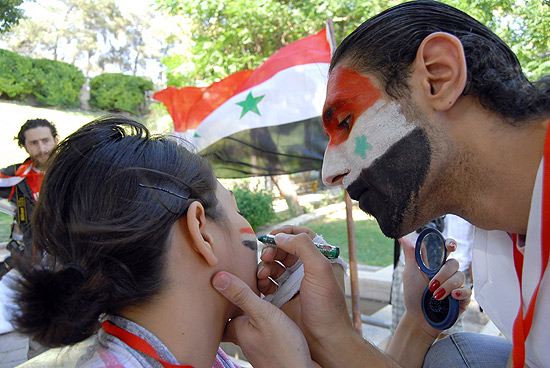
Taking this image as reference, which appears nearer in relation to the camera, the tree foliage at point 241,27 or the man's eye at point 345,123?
the man's eye at point 345,123

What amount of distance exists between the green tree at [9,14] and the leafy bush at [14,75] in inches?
11.8

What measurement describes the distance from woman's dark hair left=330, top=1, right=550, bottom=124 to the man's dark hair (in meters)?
3.39

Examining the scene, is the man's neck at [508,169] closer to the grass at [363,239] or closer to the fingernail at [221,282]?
the fingernail at [221,282]

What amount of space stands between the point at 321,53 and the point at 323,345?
3462 mm

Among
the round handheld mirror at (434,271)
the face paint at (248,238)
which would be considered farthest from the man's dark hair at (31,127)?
the round handheld mirror at (434,271)

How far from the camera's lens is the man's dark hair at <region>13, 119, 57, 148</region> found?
3.74 meters

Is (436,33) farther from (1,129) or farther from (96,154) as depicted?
(1,129)

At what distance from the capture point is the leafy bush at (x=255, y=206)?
8.81 m

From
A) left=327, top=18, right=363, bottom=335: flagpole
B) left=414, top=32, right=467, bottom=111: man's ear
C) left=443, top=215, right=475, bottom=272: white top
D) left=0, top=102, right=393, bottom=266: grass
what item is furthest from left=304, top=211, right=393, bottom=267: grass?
left=414, top=32, right=467, bottom=111: man's ear

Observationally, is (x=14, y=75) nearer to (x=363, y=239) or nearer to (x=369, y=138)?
(x=369, y=138)

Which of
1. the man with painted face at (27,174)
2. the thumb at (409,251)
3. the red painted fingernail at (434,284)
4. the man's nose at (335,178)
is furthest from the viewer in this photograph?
the man with painted face at (27,174)

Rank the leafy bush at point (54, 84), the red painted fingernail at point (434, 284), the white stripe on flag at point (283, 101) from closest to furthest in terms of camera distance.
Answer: the red painted fingernail at point (434, 284) → the leafy bush at point (54, 84) → the white stripe on flag at point (283, 101)

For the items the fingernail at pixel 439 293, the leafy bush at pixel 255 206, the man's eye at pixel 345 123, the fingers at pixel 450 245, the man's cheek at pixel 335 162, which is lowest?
the leafy bush at pixel 255 206

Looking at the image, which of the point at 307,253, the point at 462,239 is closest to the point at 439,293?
the point at 307,253
